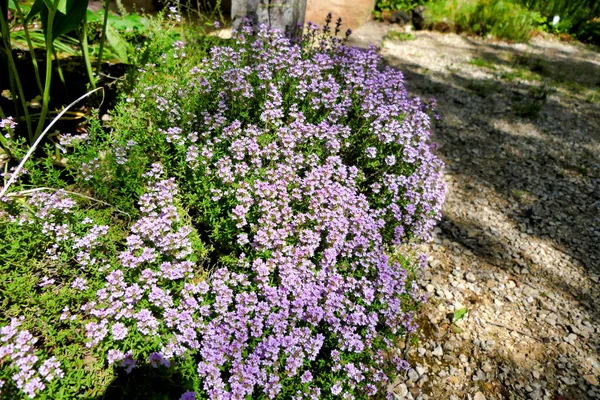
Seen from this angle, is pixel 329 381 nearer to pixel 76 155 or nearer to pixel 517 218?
pixel 76 155

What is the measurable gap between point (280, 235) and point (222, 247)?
0.48 m

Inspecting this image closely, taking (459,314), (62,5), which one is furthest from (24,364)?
(459,314)

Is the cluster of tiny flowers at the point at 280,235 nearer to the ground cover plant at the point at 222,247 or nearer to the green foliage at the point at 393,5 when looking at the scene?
the ground cover plant at the point at 222,247

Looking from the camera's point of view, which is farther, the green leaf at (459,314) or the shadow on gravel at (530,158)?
the shadow on gravel at (530,158)

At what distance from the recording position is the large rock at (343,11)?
707cm

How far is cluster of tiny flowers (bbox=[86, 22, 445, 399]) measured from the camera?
2041 mm

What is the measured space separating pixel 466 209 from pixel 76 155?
3641 mm

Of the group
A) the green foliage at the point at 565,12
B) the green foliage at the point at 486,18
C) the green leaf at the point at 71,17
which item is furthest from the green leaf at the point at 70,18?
the green foliage at the point at 565,12

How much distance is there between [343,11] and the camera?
7.65 meters

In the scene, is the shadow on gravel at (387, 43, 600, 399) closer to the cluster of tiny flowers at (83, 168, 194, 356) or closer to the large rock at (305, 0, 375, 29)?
the large rock at (305, 0, 375, 29)

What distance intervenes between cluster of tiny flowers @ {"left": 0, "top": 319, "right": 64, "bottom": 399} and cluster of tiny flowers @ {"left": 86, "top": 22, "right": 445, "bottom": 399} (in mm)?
207

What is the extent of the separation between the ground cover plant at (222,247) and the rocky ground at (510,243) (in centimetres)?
48

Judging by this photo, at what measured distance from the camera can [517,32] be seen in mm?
8914

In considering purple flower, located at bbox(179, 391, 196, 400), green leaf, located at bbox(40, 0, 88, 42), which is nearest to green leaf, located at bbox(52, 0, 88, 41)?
green leaf, located at bbox(40, 0, 88, 42)
